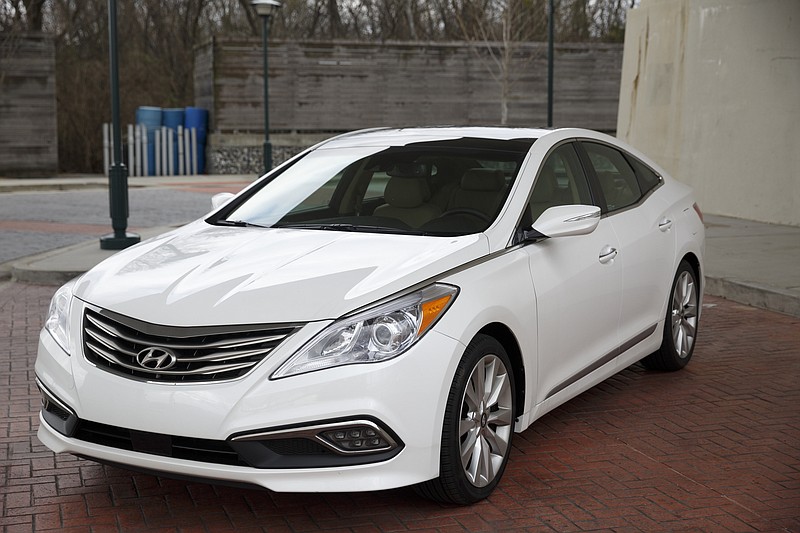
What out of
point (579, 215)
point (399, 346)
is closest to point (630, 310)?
point (579, 215)

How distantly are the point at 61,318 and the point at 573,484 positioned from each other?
2.32 m

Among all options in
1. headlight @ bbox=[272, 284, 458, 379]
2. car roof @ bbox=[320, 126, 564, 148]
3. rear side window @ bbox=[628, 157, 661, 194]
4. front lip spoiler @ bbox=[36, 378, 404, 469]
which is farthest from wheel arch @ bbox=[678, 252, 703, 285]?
front lip spoiler @ bbox=[36, 378, 404, 469]

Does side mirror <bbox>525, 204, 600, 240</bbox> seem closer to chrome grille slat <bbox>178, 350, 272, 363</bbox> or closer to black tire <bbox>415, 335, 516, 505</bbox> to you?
black tire <bbox>415, 335, 516, 505</bbox>

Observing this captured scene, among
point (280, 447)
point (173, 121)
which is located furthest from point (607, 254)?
point (173, 121)

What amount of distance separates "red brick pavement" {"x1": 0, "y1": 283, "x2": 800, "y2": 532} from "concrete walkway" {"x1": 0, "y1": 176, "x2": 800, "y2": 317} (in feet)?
9.64

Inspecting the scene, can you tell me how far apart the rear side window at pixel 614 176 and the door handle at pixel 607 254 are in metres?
0.33

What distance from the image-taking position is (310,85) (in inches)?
1204

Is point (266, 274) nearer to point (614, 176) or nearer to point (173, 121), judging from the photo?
point (614, 176)

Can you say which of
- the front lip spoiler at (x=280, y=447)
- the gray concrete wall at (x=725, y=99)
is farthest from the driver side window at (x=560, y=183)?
the gray concrete wall at (x=725, y=99)

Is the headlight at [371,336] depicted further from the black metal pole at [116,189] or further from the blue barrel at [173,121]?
the blue barrel at [173,121]

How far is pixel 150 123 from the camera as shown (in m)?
30.7

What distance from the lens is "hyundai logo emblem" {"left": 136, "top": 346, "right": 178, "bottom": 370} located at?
388 centimetres

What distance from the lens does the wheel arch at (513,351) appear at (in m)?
4.35

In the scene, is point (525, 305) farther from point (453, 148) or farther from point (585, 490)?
point (453, 148)
